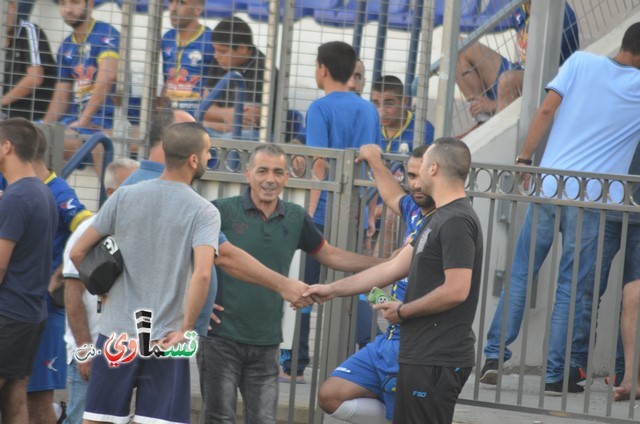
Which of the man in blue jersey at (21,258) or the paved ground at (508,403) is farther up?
the man in blue jersey at (21,258)

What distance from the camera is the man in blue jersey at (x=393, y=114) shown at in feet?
30.5

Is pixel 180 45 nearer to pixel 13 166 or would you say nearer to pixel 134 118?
pixel 134 118

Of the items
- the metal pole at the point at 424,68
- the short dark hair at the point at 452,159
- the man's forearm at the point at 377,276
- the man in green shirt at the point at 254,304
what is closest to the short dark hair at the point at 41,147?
the man in green shirt at the point at 254,304

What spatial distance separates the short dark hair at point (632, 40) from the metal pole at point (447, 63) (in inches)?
45.2

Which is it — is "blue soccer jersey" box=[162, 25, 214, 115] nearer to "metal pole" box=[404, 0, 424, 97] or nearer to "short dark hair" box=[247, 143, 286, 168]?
"metal pole" box=[404, 0, 424, 97]

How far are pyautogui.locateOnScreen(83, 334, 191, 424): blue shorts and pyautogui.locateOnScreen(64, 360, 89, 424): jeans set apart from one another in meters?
0.88

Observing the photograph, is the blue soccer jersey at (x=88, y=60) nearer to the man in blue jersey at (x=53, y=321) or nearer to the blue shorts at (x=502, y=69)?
the man in blue jersey at (x=53, y=321)

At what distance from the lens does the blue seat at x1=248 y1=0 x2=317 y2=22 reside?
934 centimetres

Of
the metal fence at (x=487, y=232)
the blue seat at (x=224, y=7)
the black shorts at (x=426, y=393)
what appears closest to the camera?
the black shorts at (x=426, y=393)

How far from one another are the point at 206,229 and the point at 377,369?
1.33m

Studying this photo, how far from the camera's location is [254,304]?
6.52 meters

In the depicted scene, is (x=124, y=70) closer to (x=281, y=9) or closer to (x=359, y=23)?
(x=281, y=9)

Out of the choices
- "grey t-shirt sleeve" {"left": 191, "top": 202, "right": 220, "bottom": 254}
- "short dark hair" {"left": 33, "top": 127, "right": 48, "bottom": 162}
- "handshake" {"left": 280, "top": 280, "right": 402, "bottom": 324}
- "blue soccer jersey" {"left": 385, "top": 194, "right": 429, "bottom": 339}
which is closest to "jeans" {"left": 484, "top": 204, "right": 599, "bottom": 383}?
"blue soccer jersey" {"left": 385, "top": 194, "right": 429, "bottom": 339}

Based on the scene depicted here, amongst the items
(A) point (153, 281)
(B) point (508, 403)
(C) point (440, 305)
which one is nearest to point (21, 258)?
(A) point (153, 281)
